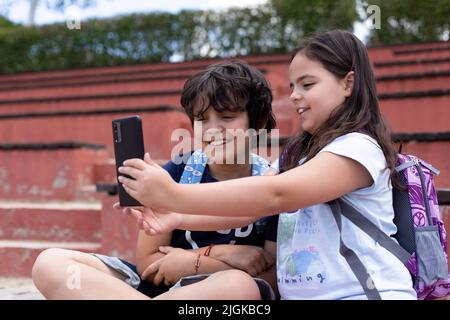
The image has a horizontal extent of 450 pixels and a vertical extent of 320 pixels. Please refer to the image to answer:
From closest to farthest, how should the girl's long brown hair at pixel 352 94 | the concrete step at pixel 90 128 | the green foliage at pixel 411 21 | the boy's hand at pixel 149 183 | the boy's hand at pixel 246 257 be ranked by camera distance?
the boy's hand at pixel 149 183, the girl's long brown hair at pixel 352 94, the boy's hand at pixel 246 257, the concrete step at pixel 90 128, the green foliage at pixel 411 21

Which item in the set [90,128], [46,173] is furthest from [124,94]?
[46,173]

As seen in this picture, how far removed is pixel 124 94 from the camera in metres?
6.38

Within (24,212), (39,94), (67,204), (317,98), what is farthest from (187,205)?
(39,94)

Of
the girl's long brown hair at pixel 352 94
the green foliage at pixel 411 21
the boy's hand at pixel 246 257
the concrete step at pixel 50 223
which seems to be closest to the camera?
the girl's long brown hair at pixel 352 94

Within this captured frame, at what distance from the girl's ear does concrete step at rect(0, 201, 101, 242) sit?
2.52m

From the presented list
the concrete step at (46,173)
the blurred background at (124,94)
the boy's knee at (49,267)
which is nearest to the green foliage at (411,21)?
the blurred background at (124,94)

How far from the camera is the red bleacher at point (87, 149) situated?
3.32 metres

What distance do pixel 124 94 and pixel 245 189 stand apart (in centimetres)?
532

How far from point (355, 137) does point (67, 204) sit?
10.9 ft

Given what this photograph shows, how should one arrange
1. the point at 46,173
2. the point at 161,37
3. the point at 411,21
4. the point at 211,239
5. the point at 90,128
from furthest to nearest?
the point at 161,37, the point at 411,21, the point at 90,128, the point at 46,173, the point at 211,239

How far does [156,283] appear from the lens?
66.4 inches

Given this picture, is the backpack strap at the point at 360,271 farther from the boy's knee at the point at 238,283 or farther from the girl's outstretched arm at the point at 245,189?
the boy's knee at the point at 238,283

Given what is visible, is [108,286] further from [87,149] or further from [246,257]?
[87,149]
